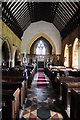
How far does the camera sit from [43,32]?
46.2 ft

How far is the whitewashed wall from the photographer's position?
1407 centimetres

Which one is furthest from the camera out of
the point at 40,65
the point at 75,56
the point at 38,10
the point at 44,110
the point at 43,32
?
the point at 40,65

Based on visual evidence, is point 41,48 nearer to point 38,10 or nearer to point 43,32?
point 43,32

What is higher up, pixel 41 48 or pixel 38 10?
pixel 38 10

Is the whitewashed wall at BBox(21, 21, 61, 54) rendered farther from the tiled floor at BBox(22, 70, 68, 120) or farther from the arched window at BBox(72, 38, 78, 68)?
the tiled floor at BBox(22, 70, 68, 120)

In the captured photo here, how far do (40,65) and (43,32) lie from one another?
7248 mm

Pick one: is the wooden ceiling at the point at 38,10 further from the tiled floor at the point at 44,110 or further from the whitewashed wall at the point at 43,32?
the tiled floor at the point at 44,110

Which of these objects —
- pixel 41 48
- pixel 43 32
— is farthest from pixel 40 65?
pixel 43 32

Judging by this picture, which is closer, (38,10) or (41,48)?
(38,10)

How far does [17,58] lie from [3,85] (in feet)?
32.9

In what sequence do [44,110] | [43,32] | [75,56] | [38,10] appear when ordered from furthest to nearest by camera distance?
[43,32], [38,10], [75,56], [44,110]

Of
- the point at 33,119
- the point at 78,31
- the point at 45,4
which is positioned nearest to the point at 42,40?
the point at 45,4

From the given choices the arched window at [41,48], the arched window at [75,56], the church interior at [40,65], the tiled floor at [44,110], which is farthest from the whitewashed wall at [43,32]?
the tiled floor at [44,110]

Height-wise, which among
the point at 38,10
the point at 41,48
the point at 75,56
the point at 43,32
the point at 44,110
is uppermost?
the point at 38,10
